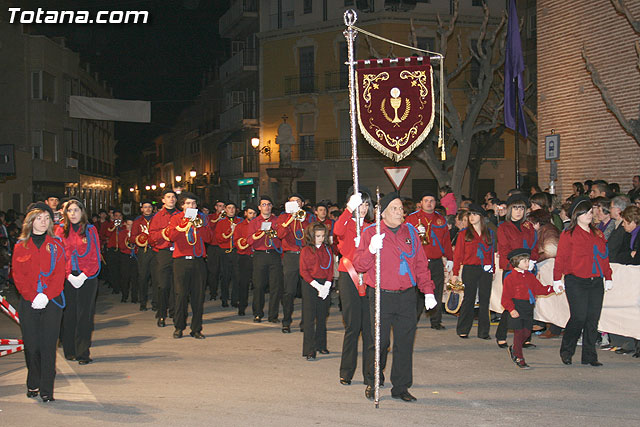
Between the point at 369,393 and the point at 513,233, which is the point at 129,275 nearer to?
the point at 513,233

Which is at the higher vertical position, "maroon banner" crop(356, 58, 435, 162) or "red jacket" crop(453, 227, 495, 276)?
"maroon banner" crop(356, 58, 435, 162)

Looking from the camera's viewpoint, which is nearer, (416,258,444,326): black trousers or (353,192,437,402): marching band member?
(353,192,437,402): marching band member

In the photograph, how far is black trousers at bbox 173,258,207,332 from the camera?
39.0ft

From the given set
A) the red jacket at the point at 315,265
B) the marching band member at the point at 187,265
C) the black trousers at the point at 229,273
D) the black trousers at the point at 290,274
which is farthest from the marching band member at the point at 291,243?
the black trousers at the point at 229,273

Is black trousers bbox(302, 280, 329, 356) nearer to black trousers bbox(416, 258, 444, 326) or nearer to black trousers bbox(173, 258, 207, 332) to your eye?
black trousers bbox(173, 258, 207, 332)

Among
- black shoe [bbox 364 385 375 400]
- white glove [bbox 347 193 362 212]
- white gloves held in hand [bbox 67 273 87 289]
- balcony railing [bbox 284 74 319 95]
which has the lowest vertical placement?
black shoe [bbox 364 385 375 400]

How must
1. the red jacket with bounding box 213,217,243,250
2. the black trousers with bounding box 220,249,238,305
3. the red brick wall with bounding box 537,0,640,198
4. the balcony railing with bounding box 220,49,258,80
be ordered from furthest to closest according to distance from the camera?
the balcony railing with bounding box 220,49,258,80 < the red brick wall with bounding box 537,0,640,198 < the red jacket with bounding box 213,217,243,250 < the black trousers with bounding box 220,249,238,305

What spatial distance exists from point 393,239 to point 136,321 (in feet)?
24.3

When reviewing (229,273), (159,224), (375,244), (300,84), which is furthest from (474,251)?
(300,84)

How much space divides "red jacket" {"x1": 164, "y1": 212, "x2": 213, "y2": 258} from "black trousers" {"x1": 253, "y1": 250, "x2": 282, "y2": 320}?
1.67 m

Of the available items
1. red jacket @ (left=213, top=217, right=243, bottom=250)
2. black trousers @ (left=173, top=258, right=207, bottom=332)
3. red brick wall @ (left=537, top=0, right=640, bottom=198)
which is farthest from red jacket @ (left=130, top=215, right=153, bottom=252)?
red brick wall @ (left=537, top=0, right=640, bottom=198)

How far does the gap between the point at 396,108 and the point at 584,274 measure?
6.86 m

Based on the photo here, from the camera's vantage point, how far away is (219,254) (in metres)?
17.2

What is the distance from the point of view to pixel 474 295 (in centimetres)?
1180
